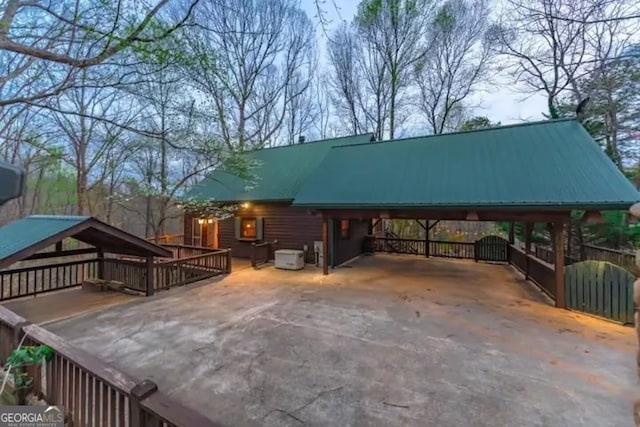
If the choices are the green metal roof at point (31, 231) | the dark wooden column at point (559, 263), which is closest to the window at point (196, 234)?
the green metal roof at point (31, 231)

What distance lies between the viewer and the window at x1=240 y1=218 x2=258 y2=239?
1242 centimetres

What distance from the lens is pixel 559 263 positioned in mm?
6160

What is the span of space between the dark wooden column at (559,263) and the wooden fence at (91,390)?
730cm

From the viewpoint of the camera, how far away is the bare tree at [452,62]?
14906mm

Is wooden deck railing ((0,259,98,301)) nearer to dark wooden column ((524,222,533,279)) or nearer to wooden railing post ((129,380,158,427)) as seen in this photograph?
wooden railing post ((129,380,158,427))

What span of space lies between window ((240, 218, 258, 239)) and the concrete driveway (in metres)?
5.08

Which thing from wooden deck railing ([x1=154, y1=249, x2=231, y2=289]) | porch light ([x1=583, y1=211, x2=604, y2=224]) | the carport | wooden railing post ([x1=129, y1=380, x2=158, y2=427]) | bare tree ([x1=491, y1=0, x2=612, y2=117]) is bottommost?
wooden deck railing ([x1=154, y1=249, x2=231, y2=289])

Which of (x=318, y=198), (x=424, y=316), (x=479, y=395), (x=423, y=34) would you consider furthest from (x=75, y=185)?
(x=423, y=34)

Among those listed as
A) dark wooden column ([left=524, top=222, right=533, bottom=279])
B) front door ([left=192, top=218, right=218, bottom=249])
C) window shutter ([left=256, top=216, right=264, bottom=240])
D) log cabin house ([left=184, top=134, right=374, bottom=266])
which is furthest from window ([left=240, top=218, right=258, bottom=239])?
dark wooden column ([left=524, top=222, right=533, bottom=279])

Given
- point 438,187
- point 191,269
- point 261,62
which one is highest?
point 261,62

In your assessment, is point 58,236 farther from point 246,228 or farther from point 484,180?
point 484,180

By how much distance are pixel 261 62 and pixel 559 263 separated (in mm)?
16047

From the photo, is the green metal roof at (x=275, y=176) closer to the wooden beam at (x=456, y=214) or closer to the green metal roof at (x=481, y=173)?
the green metal roof at (x=481, y=173)

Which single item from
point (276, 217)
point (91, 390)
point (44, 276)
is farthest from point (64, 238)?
point (276, 217)
